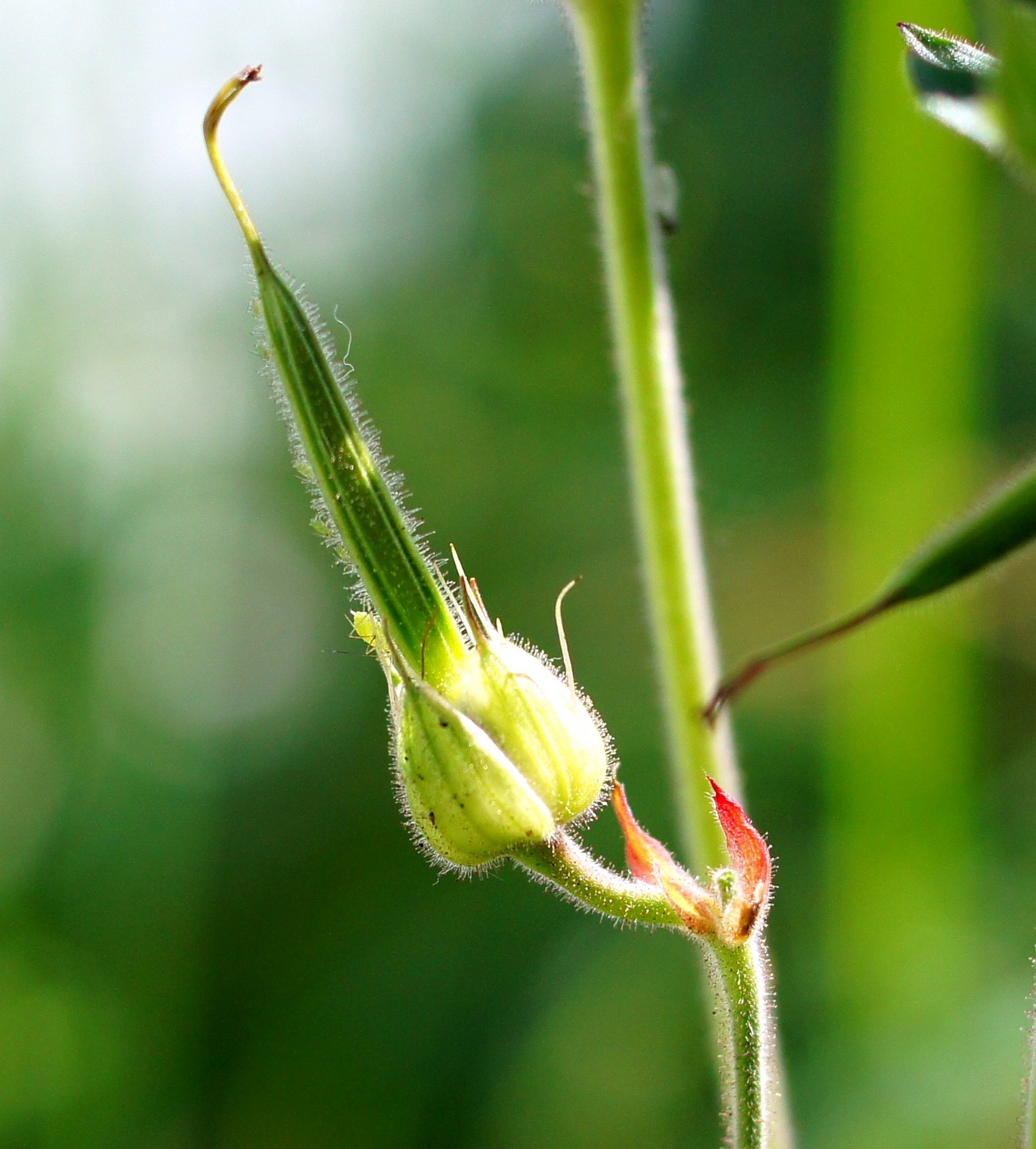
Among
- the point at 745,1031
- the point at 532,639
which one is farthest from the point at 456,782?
the point at 532,639

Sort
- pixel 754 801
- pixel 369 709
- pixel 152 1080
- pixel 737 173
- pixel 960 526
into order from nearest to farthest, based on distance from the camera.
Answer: pixel 960 526 → pixel 152 1080 → pixel 754 801 → pixel 369 709 → pixel 737 173

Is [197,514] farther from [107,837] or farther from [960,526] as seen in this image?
[960,526]

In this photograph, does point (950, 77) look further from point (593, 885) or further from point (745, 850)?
point (593, 885)

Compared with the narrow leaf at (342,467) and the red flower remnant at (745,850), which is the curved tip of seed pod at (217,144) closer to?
the narrow leaf at (342,467)

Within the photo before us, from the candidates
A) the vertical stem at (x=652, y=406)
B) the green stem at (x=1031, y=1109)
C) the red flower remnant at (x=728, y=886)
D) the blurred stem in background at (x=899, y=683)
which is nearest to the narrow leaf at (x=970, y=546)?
the red flower remnant at (x=728, y=886)

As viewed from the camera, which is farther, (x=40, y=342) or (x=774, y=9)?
(x=774, y=9)

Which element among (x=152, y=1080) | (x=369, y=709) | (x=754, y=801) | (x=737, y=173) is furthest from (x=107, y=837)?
(x=737, y=173)

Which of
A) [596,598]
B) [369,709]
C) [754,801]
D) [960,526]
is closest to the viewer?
[960,526]
